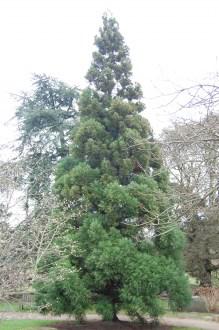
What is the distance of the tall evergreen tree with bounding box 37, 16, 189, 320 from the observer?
11219 millimetres

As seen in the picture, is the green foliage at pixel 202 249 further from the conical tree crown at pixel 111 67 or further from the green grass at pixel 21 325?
the green grass at pixel 21 325

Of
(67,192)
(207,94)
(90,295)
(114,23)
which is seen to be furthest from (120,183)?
(207,94)

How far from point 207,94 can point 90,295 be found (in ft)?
27.6

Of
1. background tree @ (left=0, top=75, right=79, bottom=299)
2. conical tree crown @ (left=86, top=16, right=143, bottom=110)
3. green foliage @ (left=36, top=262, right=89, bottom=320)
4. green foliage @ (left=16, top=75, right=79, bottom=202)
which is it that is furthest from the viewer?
green foliage @ (left=16, top=75, right=79, bottom=202)

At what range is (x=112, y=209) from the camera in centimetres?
1187

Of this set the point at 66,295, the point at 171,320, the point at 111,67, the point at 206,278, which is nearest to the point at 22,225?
the point at 66,295

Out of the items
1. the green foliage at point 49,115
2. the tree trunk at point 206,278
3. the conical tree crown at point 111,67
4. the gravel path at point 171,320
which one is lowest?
the gravel path at point 171,320

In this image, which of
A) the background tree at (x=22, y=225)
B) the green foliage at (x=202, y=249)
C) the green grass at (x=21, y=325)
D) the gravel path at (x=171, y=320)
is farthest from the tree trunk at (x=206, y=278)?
the green grass at (x=21, y=325)

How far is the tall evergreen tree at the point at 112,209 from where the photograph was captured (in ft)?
36.8

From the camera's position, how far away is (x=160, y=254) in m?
12.1

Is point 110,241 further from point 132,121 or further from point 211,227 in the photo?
point 211,227

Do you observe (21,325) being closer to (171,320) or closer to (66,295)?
(66,295)

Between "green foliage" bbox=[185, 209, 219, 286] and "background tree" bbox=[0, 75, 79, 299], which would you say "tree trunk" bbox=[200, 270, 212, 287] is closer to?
"green foliage" bbox=[185, 209, 219, 286]

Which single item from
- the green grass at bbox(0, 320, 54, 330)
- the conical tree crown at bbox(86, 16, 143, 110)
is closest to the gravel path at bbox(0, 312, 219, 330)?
the green grass at bbox(0, 320, 54, 330)
